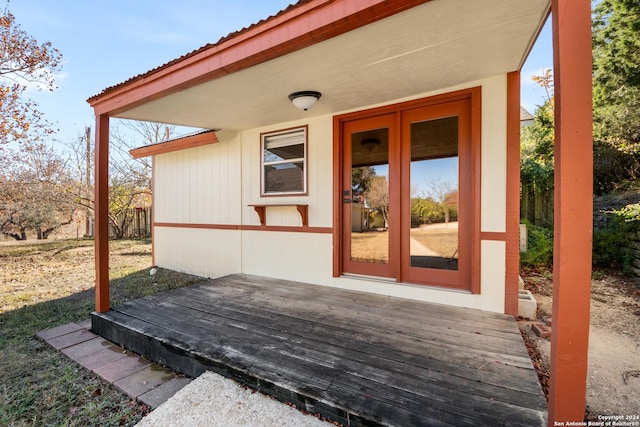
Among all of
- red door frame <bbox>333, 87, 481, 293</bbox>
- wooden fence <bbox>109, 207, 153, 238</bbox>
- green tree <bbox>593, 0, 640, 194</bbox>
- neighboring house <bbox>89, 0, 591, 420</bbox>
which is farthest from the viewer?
wooden fence <bbox>109, 207, 153, 238</bbox>

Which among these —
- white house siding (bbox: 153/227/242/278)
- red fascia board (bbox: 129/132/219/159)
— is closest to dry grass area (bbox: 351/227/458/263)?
white house siding (bbox: 153/227/242/278)

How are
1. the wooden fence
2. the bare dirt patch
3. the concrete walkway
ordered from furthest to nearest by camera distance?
the wooden fence → the concrete walkway → the bare dirt patch

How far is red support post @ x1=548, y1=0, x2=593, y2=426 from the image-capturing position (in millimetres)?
1146

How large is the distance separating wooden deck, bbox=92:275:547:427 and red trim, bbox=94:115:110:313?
32 centimetres

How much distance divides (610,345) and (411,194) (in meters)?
2.09

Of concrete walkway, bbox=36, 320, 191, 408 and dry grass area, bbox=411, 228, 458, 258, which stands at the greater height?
dry grass area, bbox=411, 228, 458, 258

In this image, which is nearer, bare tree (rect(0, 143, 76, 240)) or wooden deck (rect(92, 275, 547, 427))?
wooden deck (rect(92, 275, 547, 427))

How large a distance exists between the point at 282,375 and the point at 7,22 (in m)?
11.3

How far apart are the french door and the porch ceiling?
306mm

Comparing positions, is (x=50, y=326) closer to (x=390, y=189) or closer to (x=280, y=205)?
(x=280, y=205)

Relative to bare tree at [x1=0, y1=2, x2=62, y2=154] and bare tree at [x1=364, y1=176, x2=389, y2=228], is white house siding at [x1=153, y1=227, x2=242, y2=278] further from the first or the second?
bare tree at [x1=0, y1=2, x2=62, y2=154]

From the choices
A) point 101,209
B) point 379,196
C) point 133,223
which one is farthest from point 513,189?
point 133,223

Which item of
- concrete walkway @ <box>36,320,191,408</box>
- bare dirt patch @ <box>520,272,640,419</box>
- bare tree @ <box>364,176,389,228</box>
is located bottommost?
concrete walkway @ <box>36,320,191,408</box>

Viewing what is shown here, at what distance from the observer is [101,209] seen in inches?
119
